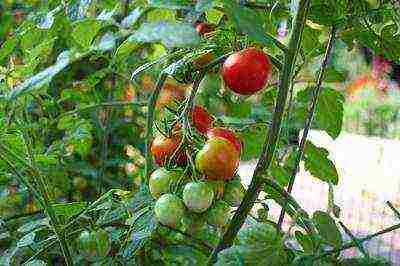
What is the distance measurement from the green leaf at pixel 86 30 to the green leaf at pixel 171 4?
313 mm

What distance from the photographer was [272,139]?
74cm

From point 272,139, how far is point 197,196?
0.09 meters

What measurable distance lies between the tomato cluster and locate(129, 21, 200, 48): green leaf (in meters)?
0.15

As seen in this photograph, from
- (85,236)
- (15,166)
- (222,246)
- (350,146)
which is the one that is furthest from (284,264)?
(350,146)

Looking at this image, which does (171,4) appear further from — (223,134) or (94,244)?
(94,244)

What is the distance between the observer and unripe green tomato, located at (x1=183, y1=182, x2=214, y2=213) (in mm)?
723

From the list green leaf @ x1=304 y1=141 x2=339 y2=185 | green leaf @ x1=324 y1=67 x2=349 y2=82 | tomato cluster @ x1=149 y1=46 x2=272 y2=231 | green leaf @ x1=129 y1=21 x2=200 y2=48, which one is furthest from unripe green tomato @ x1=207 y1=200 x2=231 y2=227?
green leaf @ x1=324 y1=67 x2=349 y2=82

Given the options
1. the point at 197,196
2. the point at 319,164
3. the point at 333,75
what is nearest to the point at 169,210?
the point at 197,196

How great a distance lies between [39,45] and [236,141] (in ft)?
1.05

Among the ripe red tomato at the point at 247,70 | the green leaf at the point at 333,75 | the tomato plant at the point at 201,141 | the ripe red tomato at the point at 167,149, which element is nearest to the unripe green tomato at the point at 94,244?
the tomato plant at the point at 201,141

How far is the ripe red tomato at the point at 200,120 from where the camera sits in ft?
2.68

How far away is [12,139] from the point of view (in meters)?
0.88

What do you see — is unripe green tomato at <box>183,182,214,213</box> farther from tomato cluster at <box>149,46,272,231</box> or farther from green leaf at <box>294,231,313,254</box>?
green leaf at <box>294,231,313,254</box>

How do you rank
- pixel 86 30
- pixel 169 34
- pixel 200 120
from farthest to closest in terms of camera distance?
pixel 86 30 < pixel 200 120 < pixel 169 34
